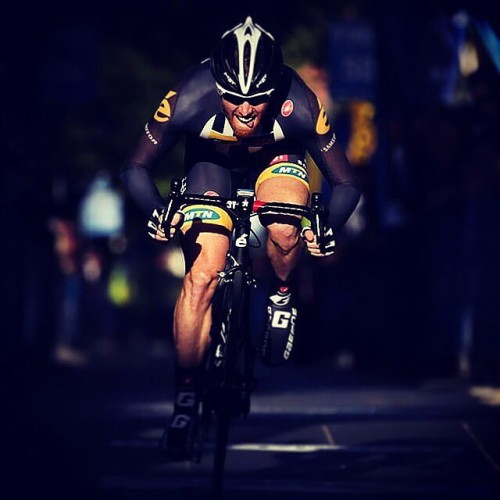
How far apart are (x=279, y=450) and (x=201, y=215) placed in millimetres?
2396

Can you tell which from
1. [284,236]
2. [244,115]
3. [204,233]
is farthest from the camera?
[284,236]

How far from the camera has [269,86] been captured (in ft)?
23.9

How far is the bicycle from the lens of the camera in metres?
7.48

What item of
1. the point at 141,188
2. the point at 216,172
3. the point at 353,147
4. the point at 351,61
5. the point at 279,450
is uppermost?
the point at 351,61

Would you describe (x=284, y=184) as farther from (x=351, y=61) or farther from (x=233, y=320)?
(x=351, y=61)

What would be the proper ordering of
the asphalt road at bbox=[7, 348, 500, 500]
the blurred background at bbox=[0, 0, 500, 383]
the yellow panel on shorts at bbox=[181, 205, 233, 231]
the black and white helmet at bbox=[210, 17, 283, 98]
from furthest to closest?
the blurred background at bbox=[0, 0, 500, 383]
the asphalt road at bbox=[7, 348, 500, 500]
the yellow panel on shorts at bbox=[181, 205, 233, 231]
the black and white helmet at bbox=[210, 17, 283, 98]

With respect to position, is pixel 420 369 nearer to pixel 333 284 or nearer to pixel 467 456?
pixel 467 456

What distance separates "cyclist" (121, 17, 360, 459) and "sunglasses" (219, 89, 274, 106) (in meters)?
0.01

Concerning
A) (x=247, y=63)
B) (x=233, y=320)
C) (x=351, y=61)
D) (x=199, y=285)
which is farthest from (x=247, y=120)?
(x=351, y=61)

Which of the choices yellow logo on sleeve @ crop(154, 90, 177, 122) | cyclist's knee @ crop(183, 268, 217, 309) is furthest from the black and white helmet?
cyclist's knee @ crop(183, 268, 217, 309)

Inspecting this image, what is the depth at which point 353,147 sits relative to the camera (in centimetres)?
3253

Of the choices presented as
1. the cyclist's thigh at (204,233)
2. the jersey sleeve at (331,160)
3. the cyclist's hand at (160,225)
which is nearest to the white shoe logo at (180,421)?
the cyclist's thigh at (204,233)

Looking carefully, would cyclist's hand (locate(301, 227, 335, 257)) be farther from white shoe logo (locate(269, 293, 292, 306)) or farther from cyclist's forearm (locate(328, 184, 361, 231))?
white shoe logo (locate(269, 293, 292, 306))

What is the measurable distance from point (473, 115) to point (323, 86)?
56.3ft
